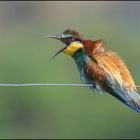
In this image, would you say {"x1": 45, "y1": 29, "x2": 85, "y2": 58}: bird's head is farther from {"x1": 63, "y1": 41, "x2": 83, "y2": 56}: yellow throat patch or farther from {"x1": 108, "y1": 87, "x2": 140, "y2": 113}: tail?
{"x1": 108, "y1": 87, "x2": 140, "y2": 113}: tail

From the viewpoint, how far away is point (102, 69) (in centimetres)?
512

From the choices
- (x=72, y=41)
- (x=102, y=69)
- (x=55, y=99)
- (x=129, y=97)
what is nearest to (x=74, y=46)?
(x=72, y=41)

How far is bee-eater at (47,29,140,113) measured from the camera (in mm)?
5105

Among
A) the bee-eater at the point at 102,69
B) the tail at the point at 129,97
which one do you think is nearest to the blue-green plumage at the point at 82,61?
the bee-eater at the point at 102,69

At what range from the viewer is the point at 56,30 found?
10141 mm

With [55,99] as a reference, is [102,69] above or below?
below

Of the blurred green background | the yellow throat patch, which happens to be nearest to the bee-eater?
the yellow throat patch

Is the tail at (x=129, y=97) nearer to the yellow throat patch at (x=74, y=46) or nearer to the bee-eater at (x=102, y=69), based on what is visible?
the bee-eater at (x=102, y=69)

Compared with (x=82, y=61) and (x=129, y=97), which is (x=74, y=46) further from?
(x=129, y=97)

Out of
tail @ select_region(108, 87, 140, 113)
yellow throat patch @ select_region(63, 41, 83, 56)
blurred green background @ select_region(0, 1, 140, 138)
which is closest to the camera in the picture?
tail @ select_region(108, 87, 140, 113)
